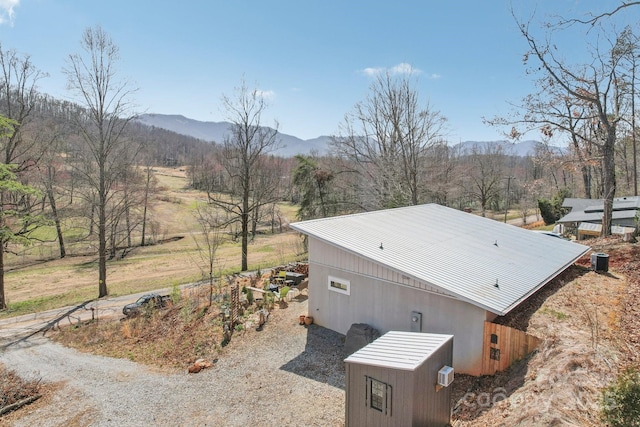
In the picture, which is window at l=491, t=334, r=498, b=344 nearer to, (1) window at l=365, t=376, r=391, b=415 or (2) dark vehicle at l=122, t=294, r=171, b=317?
(1) window at l=365, t=376, r=391, b=415

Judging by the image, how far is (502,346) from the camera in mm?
7527

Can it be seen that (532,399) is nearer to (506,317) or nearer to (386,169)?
(506,317)

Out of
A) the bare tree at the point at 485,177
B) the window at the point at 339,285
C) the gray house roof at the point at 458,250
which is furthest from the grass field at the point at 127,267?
the bare tree at the point at 485,177

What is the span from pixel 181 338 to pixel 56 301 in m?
12.4

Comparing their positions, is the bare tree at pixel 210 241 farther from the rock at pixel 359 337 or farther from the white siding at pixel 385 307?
the rock at pixel 359 337

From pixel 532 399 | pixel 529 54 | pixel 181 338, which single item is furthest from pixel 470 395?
pixel 529 54

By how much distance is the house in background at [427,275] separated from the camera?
808 centimetres

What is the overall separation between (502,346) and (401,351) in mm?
2830

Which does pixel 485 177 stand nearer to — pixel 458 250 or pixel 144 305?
pixel 458 250

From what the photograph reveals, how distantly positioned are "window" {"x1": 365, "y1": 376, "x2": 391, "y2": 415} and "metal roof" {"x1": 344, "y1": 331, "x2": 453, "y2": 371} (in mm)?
338

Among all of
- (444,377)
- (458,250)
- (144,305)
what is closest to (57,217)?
(144,305)

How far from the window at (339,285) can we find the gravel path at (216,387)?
1424mm

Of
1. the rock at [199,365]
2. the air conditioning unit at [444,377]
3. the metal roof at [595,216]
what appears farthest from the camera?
the metal roof at [595,216]

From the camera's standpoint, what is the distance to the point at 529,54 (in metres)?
16.5
